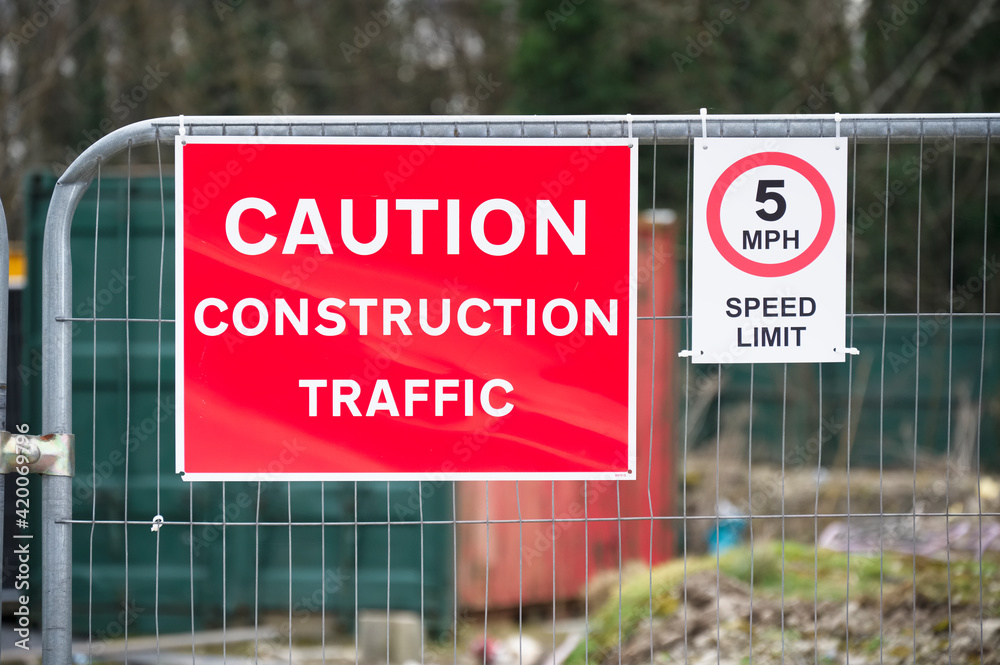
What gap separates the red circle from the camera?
3.03 meters

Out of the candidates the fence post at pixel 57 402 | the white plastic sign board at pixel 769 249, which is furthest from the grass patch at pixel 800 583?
the fence post at pixel 57 402

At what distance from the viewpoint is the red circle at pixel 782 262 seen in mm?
3033

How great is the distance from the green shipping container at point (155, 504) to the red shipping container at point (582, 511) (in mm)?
362

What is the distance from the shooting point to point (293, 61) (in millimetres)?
24031

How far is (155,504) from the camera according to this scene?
18.9ft

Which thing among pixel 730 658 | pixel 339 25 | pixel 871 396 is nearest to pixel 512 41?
pixel 339 25

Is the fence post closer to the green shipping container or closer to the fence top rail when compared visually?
the fence top rail

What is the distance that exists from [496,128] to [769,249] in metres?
0.90

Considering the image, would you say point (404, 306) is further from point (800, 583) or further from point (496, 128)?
point (800, 583)

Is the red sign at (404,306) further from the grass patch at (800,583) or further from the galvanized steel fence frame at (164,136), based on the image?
the grass patch at (800,583)

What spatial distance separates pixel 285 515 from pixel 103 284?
A: 1.63 metres

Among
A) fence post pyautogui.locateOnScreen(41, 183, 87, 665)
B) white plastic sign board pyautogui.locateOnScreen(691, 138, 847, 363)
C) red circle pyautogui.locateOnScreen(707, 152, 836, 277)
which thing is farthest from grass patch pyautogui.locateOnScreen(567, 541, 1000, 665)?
fence post pyautogui.locateOnScreen(41, 183, 87, 665)

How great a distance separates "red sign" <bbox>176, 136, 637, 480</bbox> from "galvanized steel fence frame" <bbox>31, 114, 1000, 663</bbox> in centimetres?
5

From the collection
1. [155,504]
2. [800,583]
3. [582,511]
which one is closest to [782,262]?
[800,583]
